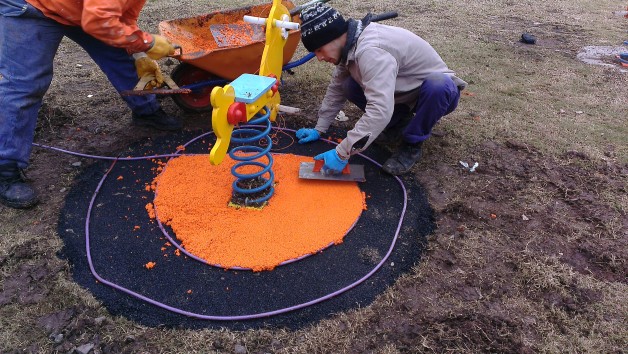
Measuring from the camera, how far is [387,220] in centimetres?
329

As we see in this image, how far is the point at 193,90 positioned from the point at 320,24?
185 centimetres

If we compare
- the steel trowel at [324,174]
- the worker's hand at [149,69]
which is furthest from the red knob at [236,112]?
the worker's hand at [149,69]

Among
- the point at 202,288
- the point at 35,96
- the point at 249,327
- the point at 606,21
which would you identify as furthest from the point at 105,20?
the point at 606,21

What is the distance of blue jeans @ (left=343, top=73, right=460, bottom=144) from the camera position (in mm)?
3438

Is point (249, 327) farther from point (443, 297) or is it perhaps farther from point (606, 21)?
point (606, 21)

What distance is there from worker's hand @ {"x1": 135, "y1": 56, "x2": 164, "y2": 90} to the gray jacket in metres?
1.52

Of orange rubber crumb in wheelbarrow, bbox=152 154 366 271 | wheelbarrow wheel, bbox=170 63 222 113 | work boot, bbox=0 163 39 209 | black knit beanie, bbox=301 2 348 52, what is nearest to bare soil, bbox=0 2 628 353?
work boot, bbox=0 163 39 209

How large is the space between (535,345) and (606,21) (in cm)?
787

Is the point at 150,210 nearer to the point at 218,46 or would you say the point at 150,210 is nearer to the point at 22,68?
the point at 22,68

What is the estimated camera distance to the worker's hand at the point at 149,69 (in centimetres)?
344

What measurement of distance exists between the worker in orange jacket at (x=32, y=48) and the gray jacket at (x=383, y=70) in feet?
4.84

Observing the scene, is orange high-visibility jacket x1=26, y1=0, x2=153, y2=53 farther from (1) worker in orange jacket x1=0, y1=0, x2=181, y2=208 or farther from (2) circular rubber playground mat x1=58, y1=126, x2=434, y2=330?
(2) circular rubber playground mat x1=58, y1=126, x2=434, y2=330

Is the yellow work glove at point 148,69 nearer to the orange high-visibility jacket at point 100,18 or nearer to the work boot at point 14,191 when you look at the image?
the orange high-visibility jacket at point 100,18

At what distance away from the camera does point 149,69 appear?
352 centimetres
